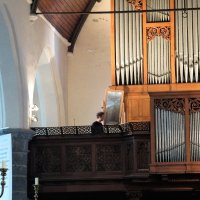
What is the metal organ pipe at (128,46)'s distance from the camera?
20594 mm

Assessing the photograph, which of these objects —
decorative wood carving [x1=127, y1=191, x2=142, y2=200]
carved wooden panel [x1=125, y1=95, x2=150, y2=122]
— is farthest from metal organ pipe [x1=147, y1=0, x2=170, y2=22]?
decorative wood carving [x1=127, y1=191, x2=142, y2=200]

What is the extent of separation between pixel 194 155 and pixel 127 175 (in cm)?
168

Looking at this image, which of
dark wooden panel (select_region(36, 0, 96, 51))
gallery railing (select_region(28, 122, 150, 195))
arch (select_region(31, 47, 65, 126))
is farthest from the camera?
arch (select_region(31, 47, 65, 126))

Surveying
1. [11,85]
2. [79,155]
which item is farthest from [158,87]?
[11,85]

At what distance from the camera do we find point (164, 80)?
20375mm

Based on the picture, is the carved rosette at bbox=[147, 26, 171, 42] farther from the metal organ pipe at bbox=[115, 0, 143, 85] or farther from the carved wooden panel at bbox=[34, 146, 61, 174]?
the carved wooden panel at bbox=[34, 146, 61, 174]

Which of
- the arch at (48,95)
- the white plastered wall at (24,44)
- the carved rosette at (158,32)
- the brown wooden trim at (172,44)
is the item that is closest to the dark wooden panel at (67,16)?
the white plastered wall at (24,44)

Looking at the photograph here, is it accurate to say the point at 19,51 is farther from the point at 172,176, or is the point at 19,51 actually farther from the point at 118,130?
the point at 172,176

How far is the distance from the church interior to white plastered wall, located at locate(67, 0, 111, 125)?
2.31 metres

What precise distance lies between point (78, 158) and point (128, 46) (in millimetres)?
3709

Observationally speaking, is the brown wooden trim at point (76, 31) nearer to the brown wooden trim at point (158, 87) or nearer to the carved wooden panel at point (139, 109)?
the brown wooden trim at point (158, 87)

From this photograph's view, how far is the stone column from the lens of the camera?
59.2 ft

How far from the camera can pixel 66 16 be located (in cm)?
2345

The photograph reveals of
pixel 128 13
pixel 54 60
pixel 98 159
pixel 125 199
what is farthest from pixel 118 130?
pixel 54 60
